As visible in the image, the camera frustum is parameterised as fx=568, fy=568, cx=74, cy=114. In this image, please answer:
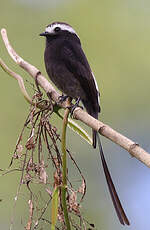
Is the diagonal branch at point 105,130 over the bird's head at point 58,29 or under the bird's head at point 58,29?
under

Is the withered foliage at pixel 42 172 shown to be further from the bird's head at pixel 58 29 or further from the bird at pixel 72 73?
the bird's head at pixel 58 29

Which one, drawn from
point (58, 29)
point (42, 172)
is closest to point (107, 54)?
point (58, 29)

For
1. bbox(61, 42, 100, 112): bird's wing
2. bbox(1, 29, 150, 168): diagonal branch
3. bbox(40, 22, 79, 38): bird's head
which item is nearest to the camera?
bbox(1, 29, 150, 168): diagonal branch

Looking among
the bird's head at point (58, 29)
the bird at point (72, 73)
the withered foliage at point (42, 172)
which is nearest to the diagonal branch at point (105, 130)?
the withered foliage at point (42, 172)

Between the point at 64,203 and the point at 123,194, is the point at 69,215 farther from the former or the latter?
the point at 123,194

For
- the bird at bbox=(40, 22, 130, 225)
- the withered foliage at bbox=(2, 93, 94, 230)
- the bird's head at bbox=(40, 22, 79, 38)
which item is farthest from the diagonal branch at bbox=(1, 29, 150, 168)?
the bird's head at bbox=(40, 22, 79, 38)

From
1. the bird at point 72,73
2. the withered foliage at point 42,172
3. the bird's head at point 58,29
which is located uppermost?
the bird's head at point 58,29

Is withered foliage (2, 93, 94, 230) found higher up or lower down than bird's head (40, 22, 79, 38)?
lower down

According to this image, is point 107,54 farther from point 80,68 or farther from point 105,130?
point 105,130

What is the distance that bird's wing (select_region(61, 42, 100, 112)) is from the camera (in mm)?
2664

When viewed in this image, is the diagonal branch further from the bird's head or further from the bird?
the bird's head

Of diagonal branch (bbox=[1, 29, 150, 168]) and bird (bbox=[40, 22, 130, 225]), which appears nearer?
diagonal branch (bbox=[1, 29, 150, 168])

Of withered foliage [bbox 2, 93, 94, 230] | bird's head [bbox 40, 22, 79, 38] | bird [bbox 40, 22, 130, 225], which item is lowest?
withered foliage [bbox 2, 93, 94, 230]

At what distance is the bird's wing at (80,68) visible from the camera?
2664 millimetres
